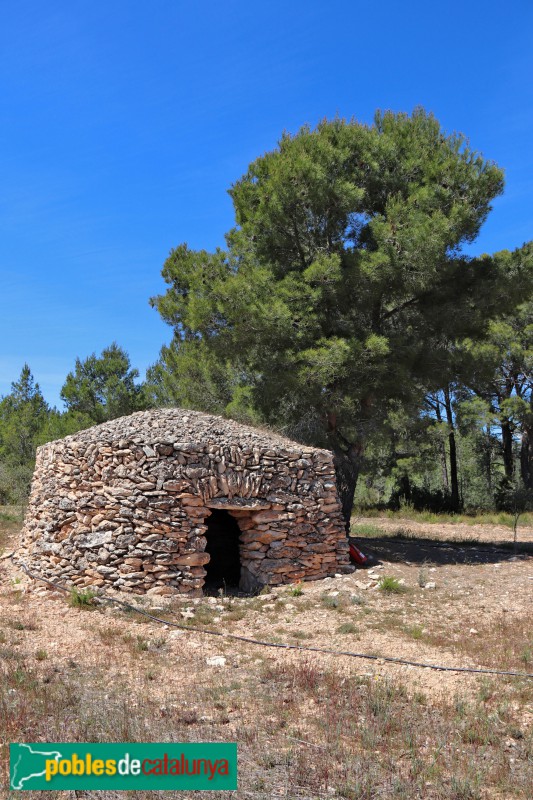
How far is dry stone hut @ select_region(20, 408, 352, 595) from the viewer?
915cm

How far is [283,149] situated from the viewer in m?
14.0

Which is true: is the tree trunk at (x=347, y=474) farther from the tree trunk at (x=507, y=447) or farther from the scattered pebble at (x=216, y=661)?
the tree trunk at (x=507, y=447)

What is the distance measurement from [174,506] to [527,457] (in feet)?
63.2

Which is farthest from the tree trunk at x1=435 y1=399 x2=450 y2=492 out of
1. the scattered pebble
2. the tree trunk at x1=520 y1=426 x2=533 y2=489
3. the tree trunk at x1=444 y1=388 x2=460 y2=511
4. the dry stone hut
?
the scattered pebble

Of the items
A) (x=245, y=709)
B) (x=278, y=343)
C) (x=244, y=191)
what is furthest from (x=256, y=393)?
(x=245, y=709)

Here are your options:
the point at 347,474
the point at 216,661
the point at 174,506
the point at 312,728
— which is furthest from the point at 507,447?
the point at 312,728

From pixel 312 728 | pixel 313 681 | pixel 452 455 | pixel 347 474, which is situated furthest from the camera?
pixel 452 455

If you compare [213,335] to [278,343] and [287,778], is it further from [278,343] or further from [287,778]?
[287,778]

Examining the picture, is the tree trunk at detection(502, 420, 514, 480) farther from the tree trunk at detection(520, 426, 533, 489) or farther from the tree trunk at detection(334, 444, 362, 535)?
the tree trunk at detection(334, 444, 362, 535)

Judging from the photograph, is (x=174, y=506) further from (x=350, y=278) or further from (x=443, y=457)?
(x=443, y=457)

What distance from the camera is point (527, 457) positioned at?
2466 cm

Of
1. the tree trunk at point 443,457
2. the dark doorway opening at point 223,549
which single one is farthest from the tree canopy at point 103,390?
the tree trunk at point 443,457

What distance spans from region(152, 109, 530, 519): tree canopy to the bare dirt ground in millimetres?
4390

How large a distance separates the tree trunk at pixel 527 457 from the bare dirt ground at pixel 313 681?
15353mm
